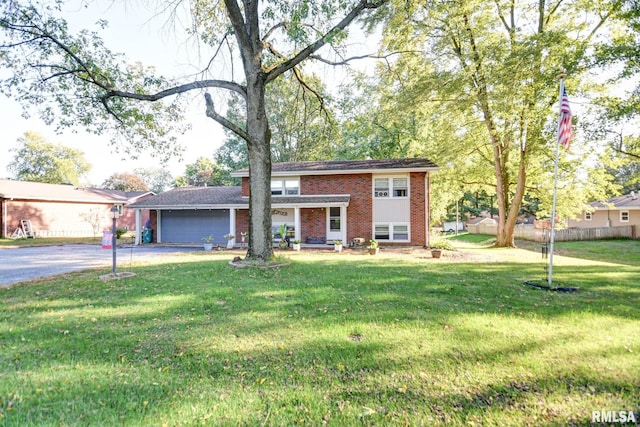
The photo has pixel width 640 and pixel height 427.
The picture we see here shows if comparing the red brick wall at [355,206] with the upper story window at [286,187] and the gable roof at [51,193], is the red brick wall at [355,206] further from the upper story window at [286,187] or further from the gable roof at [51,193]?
the gable roof at [51,193]

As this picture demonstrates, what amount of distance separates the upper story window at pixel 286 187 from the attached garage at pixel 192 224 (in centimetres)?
388

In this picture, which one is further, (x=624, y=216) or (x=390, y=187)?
(x=624, y=216)

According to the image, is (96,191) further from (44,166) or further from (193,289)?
(193,289)

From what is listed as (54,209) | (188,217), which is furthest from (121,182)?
(188,217)

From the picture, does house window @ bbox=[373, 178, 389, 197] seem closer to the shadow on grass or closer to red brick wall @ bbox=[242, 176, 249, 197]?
red brick wall @ bbox=[242, 176, 249, 197]

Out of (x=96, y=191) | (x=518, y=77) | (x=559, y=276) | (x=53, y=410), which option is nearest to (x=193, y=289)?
(x=53, y=410)

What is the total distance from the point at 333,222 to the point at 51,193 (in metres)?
25.8

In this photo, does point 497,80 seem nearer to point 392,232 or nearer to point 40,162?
point 392,232

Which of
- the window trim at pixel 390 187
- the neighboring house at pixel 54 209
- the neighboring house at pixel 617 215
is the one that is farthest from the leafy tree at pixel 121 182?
the neighboring house at pixel 617 215

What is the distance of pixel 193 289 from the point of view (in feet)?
22.5

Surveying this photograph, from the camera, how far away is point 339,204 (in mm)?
17391

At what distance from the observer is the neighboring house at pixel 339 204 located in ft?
57.9

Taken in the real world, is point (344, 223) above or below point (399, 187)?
below

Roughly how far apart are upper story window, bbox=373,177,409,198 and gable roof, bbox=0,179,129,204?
88.5 feet
